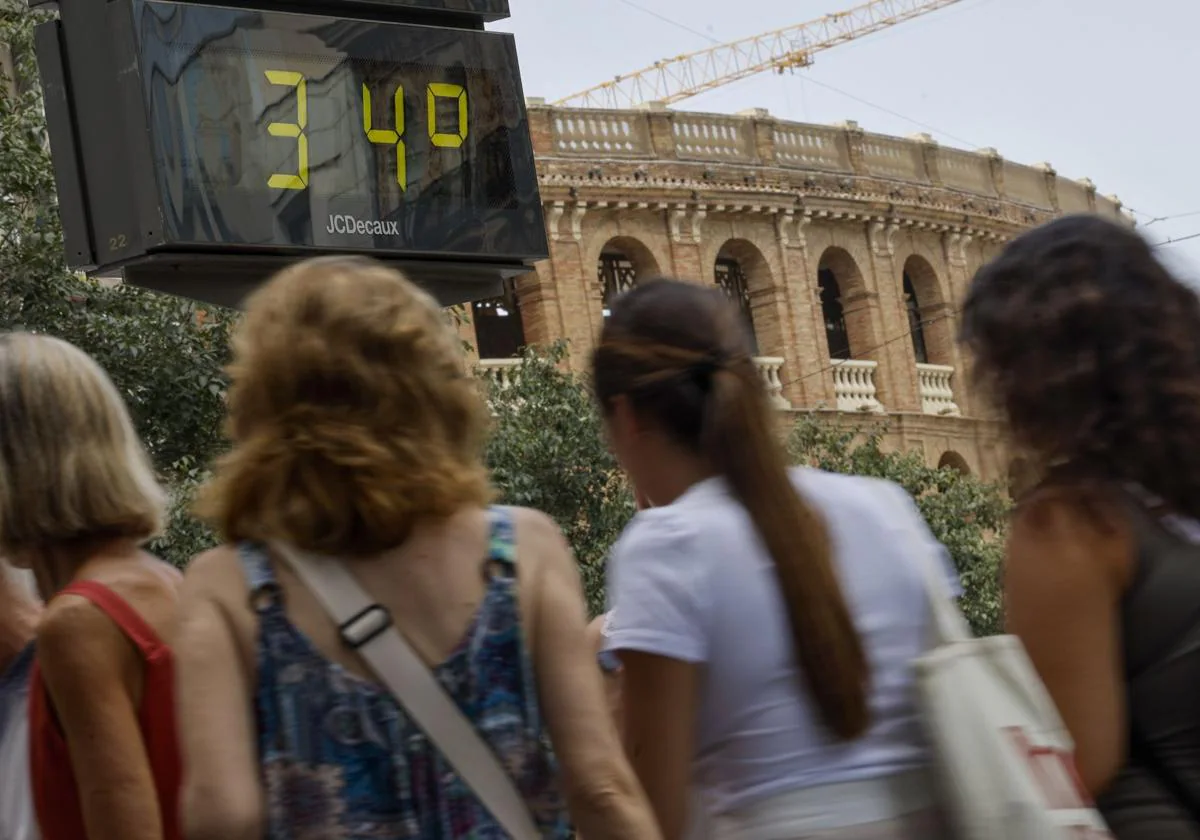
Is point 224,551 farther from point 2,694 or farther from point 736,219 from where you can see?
point 736,219

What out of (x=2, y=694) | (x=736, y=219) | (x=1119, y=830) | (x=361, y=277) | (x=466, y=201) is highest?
(x=736, y=219)

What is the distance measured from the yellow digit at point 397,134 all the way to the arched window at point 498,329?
26095 millimetres

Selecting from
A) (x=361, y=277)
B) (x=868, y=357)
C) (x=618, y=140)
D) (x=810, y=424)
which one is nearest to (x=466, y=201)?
(x=361, y=277)

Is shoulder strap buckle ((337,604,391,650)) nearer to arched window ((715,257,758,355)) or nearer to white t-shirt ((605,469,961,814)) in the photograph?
white t-shirt ((605,469,961,814))

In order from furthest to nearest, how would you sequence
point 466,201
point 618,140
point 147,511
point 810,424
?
point 618,140
point 810,424
point 466,201
point 147,511

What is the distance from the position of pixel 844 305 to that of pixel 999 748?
32.9m

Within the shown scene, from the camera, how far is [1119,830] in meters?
2.69

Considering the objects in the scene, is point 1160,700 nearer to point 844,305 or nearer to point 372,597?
point 372,597

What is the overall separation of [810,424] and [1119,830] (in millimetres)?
22788

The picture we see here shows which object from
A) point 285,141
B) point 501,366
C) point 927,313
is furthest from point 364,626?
point 927,313

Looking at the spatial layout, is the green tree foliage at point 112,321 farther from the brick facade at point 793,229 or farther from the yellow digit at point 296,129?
the brick facade at point 793,229

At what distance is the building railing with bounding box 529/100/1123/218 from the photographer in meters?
31.2

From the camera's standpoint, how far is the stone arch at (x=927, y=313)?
36.0 meters

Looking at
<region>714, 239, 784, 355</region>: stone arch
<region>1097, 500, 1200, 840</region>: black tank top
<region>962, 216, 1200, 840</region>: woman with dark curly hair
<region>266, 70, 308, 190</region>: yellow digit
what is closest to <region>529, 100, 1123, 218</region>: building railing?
<region>714, 239, 784, 355</region>: stone arch
